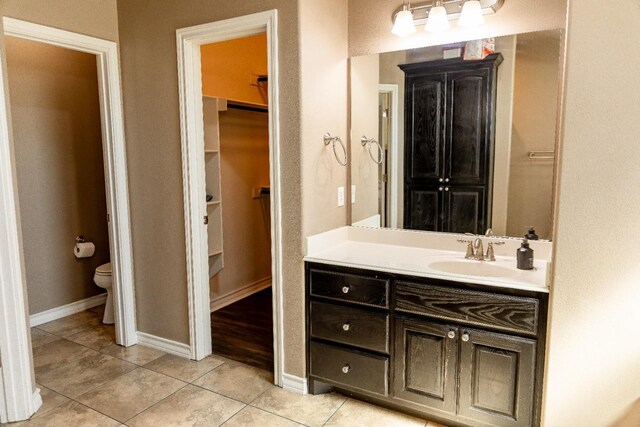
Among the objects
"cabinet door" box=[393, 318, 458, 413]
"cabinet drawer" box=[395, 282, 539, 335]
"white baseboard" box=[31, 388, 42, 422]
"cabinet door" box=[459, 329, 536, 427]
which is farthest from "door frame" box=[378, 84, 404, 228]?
"white baseboard" box=[31, 388, 42, 422]

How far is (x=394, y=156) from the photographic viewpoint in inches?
105

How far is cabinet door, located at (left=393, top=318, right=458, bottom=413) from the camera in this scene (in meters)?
2.09

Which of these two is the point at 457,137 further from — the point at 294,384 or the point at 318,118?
the point at 294,384

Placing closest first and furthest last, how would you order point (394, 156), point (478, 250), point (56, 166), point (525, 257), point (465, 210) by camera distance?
point (525, 257) → point (478, 250) → point (465, 210) → point (394, 156) → point (56, 166)

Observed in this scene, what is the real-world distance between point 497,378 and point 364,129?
1597mm

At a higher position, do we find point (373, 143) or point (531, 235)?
point (373, 143)

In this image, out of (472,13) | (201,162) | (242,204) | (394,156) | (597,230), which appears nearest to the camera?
(597,230)

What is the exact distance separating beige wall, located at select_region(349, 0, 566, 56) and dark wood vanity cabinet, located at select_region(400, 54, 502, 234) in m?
0.13

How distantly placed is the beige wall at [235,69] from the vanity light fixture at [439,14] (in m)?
1.44

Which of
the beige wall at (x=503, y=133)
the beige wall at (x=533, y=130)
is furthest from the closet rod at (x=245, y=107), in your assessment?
the beige wall at (x=533, y=130)

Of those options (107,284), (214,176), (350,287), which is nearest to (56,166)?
(107,284)

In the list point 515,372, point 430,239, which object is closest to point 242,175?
point 430,239

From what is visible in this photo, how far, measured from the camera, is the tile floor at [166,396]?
229 cm

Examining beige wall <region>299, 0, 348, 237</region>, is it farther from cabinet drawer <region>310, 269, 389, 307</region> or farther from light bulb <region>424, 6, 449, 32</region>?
light bulb <region>424, 6, 449, 32</region>
